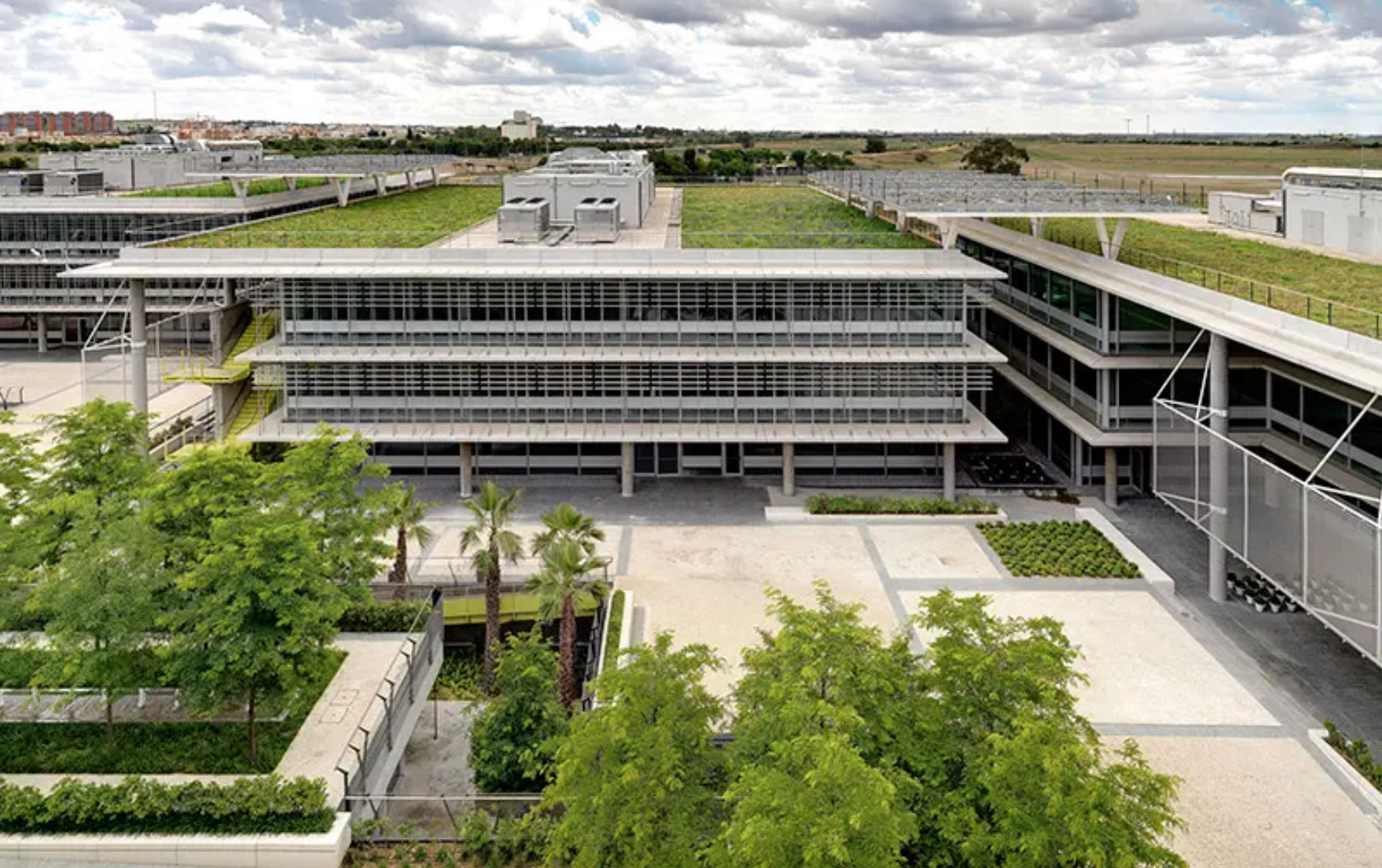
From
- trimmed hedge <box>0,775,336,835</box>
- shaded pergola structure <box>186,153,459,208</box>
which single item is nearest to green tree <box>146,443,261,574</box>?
trimmed hedge <box>0,775,336,835</box>

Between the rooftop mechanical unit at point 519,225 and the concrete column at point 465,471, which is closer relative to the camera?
the concrete column at point 465,471

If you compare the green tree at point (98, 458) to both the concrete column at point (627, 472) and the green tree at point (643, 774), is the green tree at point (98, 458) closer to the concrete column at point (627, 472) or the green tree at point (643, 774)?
the green tree at point (643, 774)

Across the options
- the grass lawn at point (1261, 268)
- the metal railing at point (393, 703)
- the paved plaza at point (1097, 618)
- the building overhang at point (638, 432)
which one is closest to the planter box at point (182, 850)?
the metal railing at point (393, 703)

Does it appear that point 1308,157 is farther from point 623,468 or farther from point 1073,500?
point 623,468

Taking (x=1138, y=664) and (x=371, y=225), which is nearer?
(x=1138, y=664)

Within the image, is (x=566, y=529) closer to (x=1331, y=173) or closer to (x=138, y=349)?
(x=138, y=349)

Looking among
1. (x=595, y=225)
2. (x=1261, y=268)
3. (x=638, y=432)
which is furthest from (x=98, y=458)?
(x=1261, y=268)
